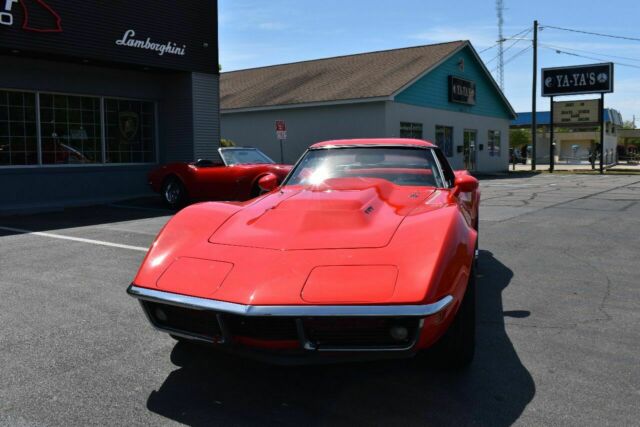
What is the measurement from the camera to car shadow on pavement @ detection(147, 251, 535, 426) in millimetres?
2848

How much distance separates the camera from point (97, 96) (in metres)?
14.8

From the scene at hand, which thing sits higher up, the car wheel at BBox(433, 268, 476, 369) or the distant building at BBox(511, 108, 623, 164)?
the distant building at BBox(511, 108, 623, 164)

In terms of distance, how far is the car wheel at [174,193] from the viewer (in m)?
12.1

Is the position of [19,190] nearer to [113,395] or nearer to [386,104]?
[113,395]

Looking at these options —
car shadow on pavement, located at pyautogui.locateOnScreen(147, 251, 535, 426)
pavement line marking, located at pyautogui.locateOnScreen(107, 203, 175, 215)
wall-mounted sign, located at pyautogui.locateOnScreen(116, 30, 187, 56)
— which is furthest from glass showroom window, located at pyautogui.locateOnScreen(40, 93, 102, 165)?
car shadow on pavement, located at pyautogui.locateOnScreen(147, 251, 535, 426)

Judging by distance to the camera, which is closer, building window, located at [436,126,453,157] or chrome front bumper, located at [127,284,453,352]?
chrome front bumper, located at [127,284,453,352]

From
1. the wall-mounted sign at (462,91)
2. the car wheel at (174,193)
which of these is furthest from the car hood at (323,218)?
the wall-mounted sign at (462,91)

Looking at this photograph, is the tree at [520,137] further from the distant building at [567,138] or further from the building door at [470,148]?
the building door at [470,148]

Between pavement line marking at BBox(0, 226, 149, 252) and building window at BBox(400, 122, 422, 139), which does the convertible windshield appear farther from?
building window at BBox(400, 122, 422, 139)

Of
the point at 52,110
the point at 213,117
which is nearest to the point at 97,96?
the point at 52,110

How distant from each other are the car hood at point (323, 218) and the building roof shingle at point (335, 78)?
19.0 m

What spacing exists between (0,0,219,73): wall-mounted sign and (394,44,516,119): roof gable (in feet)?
32.0

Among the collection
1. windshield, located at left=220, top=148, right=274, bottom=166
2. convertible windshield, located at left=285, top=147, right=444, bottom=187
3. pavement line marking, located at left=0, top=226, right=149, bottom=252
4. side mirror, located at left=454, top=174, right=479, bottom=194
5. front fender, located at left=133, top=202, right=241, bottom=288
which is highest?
windshield, located at left=220, top=148, right=274, bottom=166

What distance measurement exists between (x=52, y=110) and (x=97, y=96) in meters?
1.23
